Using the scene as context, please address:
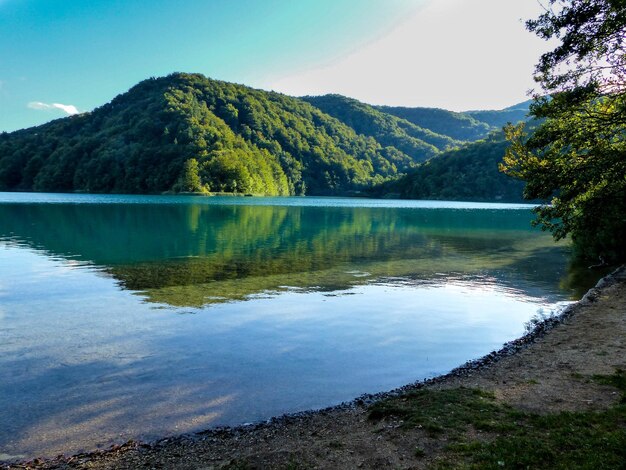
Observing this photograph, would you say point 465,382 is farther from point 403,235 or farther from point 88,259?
point 403,235

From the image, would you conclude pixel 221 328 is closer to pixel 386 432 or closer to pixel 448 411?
pixel 386 432

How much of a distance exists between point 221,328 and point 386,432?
373 inches

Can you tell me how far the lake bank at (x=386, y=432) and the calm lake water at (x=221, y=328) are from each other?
0.89m

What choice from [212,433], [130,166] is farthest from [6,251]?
[130,166]

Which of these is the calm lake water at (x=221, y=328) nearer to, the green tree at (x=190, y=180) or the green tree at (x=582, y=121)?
the green tree at (x=582, y=121)

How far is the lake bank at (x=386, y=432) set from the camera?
707cm

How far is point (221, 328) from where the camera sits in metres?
16.2

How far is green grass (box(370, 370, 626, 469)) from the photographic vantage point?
20.7 ft

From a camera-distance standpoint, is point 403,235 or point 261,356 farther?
point 403,235

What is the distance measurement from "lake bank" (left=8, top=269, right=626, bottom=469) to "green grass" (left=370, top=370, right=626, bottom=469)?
0.37 feet

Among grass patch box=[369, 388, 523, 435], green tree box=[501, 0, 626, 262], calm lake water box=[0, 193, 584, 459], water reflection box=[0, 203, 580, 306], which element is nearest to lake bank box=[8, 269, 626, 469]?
grass patch box=[369, 388, 523, 435]

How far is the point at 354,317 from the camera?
1828cm

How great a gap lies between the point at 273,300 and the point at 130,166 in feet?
633

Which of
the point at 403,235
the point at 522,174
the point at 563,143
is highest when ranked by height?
the point at 563,143
